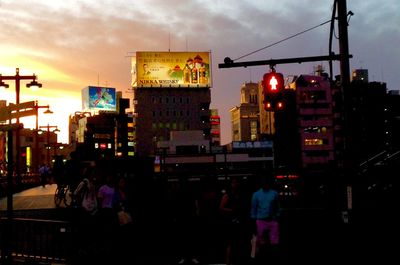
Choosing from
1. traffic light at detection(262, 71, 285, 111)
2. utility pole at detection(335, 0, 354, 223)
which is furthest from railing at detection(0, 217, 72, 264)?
traffic light at detection(262, 71, 285, 111)

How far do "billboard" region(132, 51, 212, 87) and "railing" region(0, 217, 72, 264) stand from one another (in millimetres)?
134052

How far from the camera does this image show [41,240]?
1290 cm

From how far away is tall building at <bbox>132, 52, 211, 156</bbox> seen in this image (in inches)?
5974

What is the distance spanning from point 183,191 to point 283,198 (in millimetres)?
9774

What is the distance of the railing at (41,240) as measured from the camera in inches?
489

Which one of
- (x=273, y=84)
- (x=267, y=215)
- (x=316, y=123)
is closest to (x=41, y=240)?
(x=267, y=215)

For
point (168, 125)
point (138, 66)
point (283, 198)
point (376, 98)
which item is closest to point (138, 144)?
point (168, 125)

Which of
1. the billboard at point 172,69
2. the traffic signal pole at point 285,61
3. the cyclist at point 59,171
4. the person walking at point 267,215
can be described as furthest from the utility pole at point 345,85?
the billboard at point 172,69

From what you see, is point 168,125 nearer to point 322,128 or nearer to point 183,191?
point 322,128

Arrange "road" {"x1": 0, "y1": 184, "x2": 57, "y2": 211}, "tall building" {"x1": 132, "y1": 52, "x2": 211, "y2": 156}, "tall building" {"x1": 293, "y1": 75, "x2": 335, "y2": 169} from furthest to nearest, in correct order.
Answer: "tall building" {"x1": 132, "y1": 52, "x2": 211, "y2": 156}
"tall building" {"x1": 293, "y1": 75, "x2": 335, "y2": 169}
"road" {"x1": 0, "y1": 184, "x2": 57, "y2": 211}

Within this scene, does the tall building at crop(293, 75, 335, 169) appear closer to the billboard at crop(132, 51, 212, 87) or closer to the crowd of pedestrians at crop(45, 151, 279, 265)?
the billboard at crop(132, 51, 212, 87)

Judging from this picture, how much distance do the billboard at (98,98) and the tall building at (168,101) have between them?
15.5 m

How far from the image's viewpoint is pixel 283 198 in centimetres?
2242

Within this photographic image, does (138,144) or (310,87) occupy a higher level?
(310,87)
